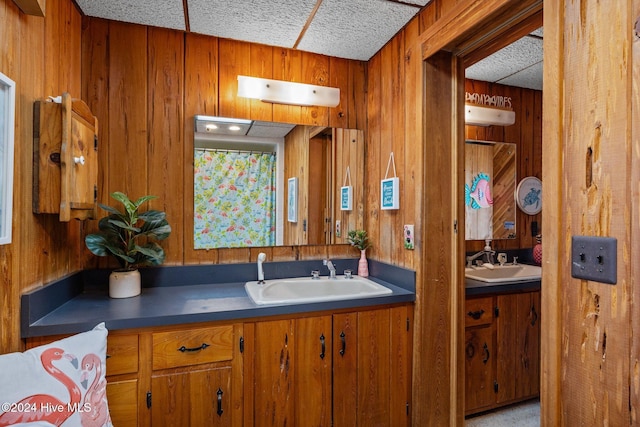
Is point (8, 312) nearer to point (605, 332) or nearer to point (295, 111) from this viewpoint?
point (295, 111)

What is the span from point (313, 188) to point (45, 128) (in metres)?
1.45

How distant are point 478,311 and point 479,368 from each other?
1.24ft

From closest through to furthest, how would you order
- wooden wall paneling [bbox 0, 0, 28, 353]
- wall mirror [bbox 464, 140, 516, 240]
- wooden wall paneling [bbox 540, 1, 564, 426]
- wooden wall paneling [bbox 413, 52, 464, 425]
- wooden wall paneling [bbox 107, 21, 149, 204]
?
wooden wall paneling [bbox 540, 1, 564, 426], wooden wall paneling [bbox 0, 0, 28, 353], wooden wall paneling [bbox 413, 52, 464, 425], wooden wall paneling [bbox 107, 21, 149, 204], wall mirror [bbox 464, 140, 516, 240]

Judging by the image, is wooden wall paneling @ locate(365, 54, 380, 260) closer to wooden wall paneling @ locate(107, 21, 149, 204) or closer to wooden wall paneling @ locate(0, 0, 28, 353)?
wooden wall paneling @ locate(107, 21, 149, 204)

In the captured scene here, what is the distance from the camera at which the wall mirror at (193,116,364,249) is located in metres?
2.11

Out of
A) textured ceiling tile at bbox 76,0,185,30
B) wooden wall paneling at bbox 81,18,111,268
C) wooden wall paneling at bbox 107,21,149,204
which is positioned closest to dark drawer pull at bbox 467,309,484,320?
wooden wall paneling at bbox 107,21,149,204

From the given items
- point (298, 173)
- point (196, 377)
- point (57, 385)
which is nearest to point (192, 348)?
point (196, 377)

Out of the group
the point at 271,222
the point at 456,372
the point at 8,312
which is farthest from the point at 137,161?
the point at 456,372

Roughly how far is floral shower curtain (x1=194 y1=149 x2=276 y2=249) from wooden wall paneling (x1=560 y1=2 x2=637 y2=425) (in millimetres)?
1611

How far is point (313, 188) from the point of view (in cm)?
233

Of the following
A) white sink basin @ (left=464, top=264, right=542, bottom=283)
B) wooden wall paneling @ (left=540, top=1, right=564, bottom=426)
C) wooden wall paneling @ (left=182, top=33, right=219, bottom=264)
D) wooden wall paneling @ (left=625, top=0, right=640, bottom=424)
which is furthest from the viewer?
white sink basin @ (left=464, top=264, right=542, bottom=283)

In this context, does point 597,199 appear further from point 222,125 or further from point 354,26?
point 222,125

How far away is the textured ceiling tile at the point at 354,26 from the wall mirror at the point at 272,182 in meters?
0.52

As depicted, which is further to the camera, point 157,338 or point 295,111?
point 295,111
